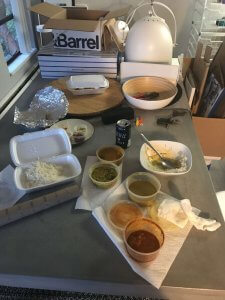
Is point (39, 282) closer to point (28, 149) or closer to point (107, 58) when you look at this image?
point (28, 149)

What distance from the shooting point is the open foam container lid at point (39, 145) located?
2.47ft

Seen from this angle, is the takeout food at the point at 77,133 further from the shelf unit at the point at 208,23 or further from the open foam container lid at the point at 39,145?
the shelf unit at the point at 208,23

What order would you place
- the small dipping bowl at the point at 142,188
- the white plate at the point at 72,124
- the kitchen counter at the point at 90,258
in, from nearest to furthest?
1. the kitchen counter at the point at 90,258
2. the small dipping bowl at the point at 142,188
3. the white plate at the point at 72,124

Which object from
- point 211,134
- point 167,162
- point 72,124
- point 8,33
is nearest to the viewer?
point 167,162

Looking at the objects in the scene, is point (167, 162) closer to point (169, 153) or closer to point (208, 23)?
point (169, 153)

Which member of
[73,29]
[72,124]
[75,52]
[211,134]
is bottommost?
[211,134]

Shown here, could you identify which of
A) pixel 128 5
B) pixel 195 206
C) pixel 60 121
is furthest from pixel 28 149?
pixel 128 5

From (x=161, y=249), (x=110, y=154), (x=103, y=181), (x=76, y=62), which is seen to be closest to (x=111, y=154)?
(x=110, y=154)

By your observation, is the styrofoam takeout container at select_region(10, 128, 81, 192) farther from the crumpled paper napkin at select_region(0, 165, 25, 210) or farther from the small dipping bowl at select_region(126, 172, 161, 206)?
the small dipping bowl at select_region(126, 172, 161, 206)

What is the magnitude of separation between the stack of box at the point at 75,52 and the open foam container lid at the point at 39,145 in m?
0.45

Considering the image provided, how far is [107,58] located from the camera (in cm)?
111

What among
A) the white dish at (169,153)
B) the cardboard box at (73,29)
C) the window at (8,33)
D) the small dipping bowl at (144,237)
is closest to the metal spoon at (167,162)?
the white dish at (169,153)

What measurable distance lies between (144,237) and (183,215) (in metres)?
0.12

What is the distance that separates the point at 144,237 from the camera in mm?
543
